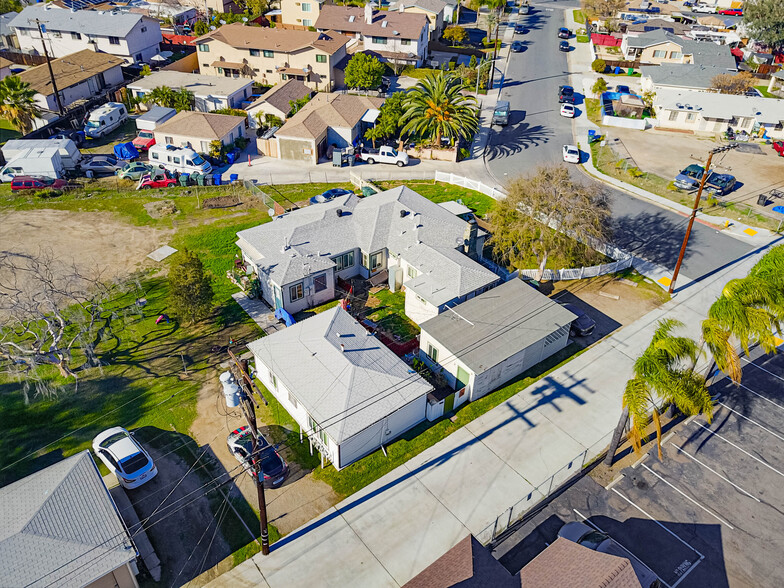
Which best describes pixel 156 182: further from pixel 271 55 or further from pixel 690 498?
pixel 690 498

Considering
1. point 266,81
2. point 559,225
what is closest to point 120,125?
point 266,81

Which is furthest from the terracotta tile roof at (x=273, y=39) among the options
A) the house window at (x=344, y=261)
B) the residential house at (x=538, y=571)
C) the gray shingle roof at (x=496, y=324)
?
the residential house at (x=538, y=571)

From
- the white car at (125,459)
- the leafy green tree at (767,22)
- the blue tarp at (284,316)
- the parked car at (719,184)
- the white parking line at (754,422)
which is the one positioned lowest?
the white parking line at (754,422)

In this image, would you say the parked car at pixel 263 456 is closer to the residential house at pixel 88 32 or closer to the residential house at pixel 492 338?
the residential house at pixel 492 338

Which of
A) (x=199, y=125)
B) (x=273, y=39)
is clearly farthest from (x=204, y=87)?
(x=273, y=39)

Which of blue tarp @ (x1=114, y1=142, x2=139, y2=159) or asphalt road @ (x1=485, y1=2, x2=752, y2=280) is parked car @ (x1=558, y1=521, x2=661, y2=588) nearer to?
asphalt road @ (x1=485, y1=2, x2=752, y2=280)

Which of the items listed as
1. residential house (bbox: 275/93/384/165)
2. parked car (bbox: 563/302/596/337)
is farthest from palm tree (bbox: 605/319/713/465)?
residential house (bbox: 275/93/384/165)

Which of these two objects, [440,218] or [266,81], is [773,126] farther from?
[266,81]
